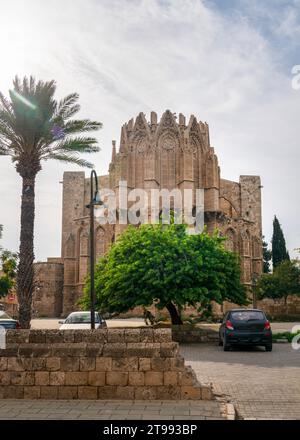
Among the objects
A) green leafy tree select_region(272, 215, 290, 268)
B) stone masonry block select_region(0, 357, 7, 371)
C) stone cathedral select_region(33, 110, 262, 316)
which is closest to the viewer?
stone masonry block select_region(0, 357, 7, 371)

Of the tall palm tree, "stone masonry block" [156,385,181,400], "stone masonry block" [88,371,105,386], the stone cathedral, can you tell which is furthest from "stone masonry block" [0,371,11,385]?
the stone cathedral

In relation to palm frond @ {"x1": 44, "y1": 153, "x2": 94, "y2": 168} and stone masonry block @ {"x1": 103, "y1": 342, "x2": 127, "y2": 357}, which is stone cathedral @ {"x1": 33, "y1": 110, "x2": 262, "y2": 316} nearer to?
palm frond @ {"x1": 44, "y1": 153, "x2": 94, "y2": 168}

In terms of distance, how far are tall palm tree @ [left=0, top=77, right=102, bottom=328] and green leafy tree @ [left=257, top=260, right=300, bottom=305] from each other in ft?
92.3

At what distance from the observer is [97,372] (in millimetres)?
7586

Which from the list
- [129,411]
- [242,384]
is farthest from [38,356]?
[242,384]

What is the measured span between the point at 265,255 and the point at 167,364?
60.9m

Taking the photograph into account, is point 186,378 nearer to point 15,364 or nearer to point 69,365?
point 69,365

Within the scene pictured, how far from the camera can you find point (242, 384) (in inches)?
380

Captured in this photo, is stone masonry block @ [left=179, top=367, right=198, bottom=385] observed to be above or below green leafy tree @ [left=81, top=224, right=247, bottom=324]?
below

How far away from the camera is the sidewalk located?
624 centimetres

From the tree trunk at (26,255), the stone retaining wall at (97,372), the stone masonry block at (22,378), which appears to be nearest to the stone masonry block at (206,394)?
the stone retaining wall at (97,372)

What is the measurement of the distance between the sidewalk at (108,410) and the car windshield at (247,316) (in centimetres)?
946

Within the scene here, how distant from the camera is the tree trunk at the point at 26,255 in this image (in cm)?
1508

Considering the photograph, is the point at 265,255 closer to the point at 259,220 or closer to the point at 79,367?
the point at 259,220
